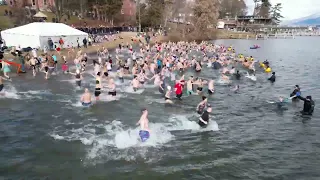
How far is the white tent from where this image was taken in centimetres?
3312

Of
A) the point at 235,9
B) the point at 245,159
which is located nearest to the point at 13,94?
the point at 245,159

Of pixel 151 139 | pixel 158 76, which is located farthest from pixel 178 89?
pixel 151 139

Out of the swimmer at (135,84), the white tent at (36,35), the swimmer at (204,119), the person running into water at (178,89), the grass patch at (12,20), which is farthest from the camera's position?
the grass patch at (12,20)

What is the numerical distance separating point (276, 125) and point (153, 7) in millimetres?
60276

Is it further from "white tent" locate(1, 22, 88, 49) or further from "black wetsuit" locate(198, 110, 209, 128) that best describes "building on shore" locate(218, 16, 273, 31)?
"black wetsuit" locate(198, 110, 209, 128)

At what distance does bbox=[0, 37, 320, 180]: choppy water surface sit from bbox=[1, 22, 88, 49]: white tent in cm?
1502

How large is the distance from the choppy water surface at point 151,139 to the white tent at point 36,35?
15.0 meters

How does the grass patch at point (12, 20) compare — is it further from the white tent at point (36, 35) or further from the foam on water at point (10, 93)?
the foam on water at point (10, 93)

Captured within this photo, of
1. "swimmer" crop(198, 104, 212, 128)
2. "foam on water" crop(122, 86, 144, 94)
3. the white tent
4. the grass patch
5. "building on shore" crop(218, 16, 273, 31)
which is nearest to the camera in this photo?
"swimmer" crop(198, 104, 212, 128)

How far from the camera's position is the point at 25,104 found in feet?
55.6

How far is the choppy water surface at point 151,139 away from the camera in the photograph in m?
10.1

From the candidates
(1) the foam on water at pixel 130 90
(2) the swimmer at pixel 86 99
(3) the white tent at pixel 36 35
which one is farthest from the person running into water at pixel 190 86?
(3) the white tent at pixel 36 35

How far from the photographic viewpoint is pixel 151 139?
1216 cm

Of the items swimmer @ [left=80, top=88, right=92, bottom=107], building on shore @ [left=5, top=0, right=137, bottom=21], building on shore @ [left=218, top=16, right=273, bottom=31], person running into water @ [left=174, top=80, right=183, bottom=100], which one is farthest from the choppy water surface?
building on shore @ [left=218, top=16, right=273, bottom=31]
